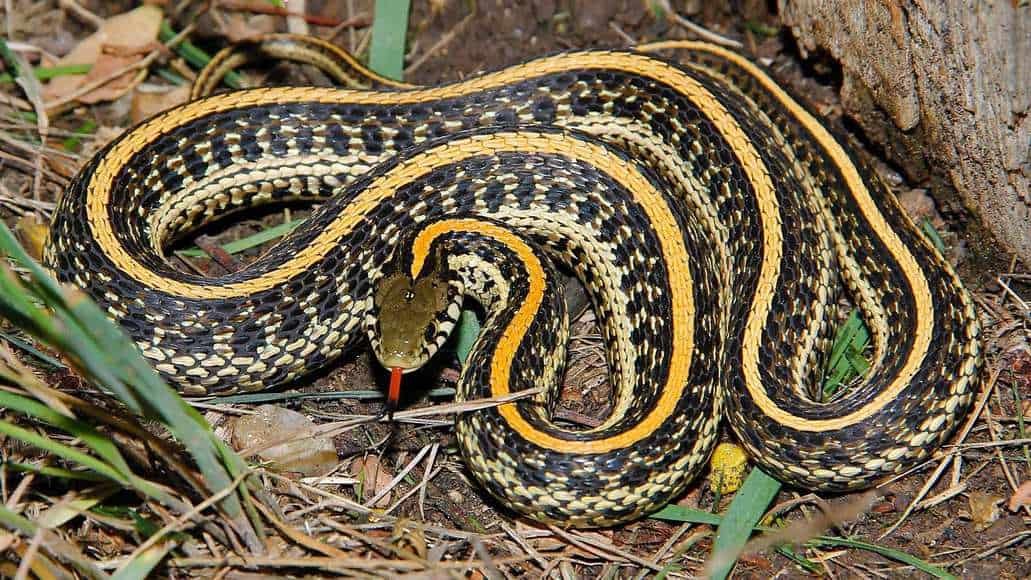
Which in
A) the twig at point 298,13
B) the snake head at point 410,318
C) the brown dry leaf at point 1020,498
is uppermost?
the twig at point 298,13

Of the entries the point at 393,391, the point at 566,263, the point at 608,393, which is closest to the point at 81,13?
the point at 566,263

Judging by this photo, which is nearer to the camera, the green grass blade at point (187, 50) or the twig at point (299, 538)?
the twig at point (299, 538)

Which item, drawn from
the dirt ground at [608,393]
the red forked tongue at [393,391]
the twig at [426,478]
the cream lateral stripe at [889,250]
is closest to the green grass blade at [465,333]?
the dirt ground at [608,393]

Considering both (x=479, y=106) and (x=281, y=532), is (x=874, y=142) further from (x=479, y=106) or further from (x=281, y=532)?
(x=281, y=532)

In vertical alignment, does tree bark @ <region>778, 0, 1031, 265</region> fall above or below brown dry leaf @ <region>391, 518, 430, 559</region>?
above

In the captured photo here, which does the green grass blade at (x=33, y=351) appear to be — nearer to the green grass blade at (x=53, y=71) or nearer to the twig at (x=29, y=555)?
the twig at (x=29, y=555)

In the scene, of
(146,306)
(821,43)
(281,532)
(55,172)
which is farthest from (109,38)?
(821,43)

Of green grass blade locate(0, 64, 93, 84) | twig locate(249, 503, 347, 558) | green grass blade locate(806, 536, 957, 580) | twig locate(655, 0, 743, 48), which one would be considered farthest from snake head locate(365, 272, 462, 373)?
green grass blade locate(0, 64, 93, 84)

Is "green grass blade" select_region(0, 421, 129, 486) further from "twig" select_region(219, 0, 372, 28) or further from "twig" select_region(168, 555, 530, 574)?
"twig" select_region(219, 0, 372, 28)

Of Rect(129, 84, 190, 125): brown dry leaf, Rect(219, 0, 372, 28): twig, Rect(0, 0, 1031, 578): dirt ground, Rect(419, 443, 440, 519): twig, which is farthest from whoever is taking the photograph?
Rect(219, 0, 372, 28): twig
